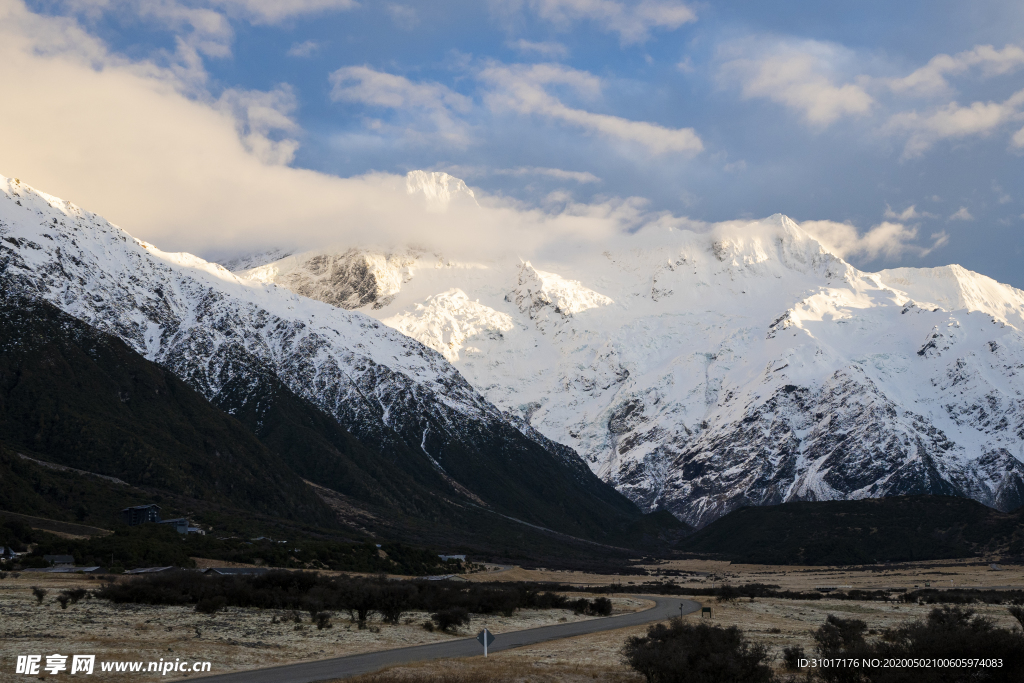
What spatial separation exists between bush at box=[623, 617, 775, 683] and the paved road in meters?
10.9

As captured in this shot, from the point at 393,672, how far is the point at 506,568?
108177 mm

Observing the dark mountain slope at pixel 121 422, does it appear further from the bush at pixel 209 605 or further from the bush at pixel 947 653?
the bush at pixel 947 653

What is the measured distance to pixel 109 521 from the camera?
4579 inches

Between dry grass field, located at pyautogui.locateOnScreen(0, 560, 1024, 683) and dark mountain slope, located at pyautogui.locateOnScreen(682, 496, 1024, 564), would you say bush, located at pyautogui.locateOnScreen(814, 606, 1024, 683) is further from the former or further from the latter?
dark mountain slope, located at pyautogui.locateOnScreen(682, 496, 1024, 564)

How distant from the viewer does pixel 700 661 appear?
1210 inches

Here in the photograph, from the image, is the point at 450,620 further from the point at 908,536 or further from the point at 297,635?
the point at 908,536

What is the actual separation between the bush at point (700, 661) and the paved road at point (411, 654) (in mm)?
10883

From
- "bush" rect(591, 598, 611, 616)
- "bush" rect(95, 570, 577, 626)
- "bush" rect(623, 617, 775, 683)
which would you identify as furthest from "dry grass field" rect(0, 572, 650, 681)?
"bush" rect(623, 617, 775, 683)

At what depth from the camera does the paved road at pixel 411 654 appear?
32.8 meters

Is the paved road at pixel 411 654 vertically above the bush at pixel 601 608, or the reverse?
the paved road at pixel 411 654

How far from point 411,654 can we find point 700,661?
15693mm

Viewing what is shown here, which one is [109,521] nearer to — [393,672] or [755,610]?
[755,610]

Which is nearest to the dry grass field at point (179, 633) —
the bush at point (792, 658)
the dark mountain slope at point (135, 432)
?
the bush at point (792, 658)

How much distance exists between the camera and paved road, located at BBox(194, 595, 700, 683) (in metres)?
32.8
